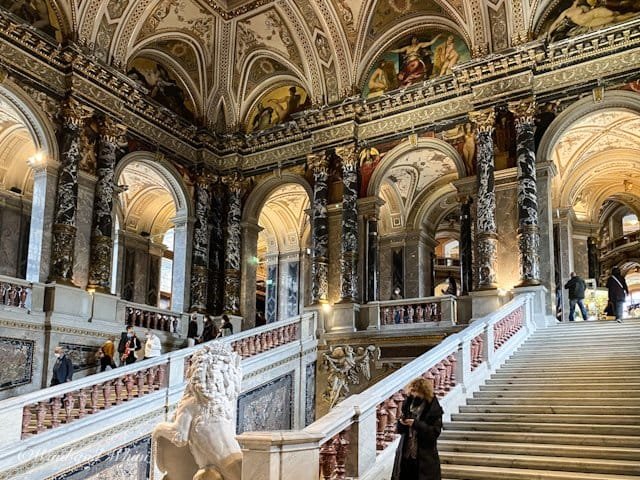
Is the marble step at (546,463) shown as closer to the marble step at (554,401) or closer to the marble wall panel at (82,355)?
the marble step at (554,401)

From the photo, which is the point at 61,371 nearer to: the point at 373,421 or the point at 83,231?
the point at 83,231

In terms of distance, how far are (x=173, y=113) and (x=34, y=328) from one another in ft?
22.1

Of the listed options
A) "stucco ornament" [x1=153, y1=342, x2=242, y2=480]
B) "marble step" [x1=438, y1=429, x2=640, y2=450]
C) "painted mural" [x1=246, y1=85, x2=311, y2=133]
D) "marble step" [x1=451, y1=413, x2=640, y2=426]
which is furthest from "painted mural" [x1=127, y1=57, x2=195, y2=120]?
"stucco ornament" [x1=153, y1=342, x2=242, y2=480]

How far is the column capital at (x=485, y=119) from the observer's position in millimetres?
14031

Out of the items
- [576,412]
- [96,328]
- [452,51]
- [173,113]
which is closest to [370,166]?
[452,51]

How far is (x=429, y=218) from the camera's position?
2095cm

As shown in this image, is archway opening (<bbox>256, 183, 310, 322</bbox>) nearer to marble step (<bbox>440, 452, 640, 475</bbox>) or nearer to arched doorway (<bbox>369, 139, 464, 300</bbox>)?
arched doorway (<bbox>369, 139, 464, 300</bbox>)

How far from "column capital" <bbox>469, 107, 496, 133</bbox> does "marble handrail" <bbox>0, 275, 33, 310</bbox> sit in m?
9.24

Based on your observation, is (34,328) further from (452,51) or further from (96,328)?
(452,51)

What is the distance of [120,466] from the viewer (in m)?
8.62

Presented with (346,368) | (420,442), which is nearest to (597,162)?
(346,368)

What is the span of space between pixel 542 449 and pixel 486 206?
7917 mm

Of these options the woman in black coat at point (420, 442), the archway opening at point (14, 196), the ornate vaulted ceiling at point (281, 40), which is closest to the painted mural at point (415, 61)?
the ornate vaulted ceiling at point (281, 40)

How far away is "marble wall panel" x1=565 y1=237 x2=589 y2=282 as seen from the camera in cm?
2013
